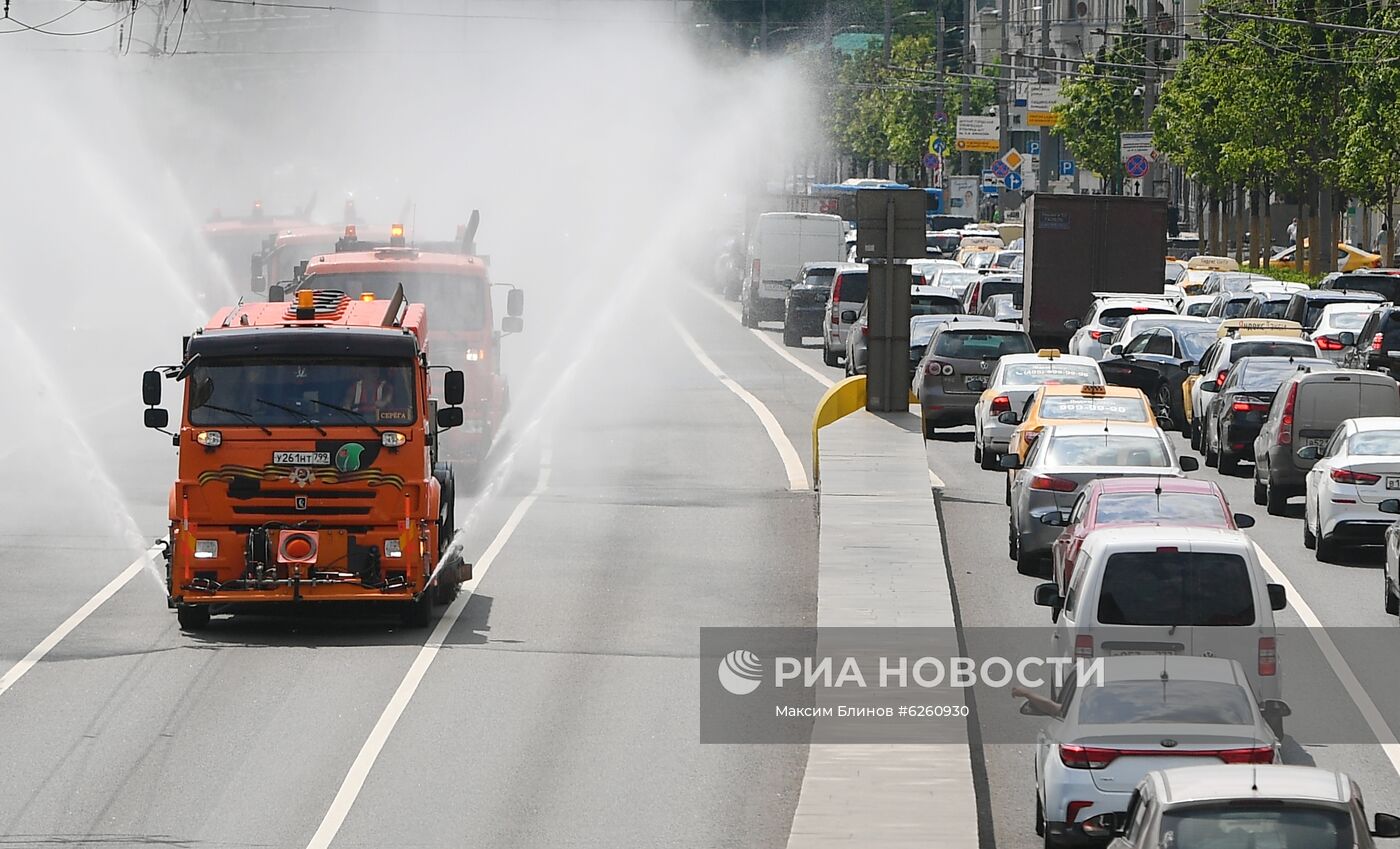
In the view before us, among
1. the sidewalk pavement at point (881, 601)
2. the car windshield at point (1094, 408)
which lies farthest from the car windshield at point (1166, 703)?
the car windshield at point (1094, 408)

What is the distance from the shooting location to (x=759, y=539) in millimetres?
25859

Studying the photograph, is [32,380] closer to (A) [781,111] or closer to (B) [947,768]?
(B) [947,768]

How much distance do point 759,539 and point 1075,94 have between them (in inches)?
2753

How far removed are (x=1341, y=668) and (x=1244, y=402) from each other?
1268 cm

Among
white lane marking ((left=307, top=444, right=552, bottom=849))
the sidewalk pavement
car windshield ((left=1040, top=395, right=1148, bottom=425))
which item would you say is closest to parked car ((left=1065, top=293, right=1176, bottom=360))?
the sidewalk pavement

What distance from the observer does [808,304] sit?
56062 millimetres

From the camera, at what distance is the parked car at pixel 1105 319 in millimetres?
41969

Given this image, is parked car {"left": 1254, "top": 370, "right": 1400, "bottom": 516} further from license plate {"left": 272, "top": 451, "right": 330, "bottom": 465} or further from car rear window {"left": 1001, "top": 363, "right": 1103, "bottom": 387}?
license plate {"left": 272, "top": 451, "right": 330, "bottom": 465}

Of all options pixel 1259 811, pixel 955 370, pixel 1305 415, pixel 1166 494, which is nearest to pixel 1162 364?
pixel 955 370

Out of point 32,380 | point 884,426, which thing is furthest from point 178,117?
point 884,426

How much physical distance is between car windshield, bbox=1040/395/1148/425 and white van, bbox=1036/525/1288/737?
10.6 meters

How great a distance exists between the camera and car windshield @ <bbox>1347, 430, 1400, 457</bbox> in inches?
964

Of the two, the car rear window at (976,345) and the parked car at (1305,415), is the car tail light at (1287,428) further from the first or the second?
the car rear window at (976,345)

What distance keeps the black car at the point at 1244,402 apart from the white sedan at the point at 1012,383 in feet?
5.54
